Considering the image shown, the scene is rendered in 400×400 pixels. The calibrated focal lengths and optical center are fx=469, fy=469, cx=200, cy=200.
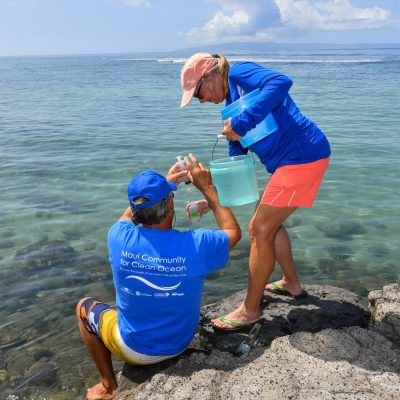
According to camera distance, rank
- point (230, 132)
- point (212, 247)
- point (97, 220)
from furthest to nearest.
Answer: point (97, 220) → point (230, 132) → point (212, 247)

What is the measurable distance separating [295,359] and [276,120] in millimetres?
1822

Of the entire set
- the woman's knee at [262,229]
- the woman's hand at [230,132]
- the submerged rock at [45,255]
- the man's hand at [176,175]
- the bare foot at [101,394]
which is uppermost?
the woman's hand at [230,132]

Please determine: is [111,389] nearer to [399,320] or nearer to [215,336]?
[215,336]

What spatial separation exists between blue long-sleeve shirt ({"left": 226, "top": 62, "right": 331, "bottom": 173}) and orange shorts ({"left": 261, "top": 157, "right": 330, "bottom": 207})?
0.06m

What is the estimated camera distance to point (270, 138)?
12.3 feet

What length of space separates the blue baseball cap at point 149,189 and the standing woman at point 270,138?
2.46ft

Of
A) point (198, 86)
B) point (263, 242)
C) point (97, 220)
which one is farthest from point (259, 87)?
point (97, 220)

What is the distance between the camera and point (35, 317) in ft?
17.4

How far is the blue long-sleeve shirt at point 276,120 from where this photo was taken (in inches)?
136

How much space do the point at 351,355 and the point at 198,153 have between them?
9028mm

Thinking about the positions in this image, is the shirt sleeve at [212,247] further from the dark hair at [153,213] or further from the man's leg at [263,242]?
the man's leg at [263,242]

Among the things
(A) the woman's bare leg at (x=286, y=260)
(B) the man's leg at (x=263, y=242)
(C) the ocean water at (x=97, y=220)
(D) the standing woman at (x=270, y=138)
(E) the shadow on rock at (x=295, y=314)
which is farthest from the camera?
(C) the ocean water at (x=97, y=220)

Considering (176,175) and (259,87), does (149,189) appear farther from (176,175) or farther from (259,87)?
(259,87)

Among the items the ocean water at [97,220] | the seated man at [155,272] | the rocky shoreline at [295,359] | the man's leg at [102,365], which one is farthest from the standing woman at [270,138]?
the ocean water at [97,220]
